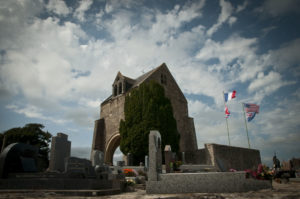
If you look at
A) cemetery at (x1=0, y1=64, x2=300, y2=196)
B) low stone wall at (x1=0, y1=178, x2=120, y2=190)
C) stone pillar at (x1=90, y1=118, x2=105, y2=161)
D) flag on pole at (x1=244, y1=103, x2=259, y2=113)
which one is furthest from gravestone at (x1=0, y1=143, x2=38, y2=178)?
flag on pole at (x1=244, y1=103, x2=259, y2=113)

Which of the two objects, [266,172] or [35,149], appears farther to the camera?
[35,149]

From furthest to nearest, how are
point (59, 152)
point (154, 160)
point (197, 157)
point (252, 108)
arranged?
point (252, 108) → point (197, 157) → point (59, 152) → point (154, 160)

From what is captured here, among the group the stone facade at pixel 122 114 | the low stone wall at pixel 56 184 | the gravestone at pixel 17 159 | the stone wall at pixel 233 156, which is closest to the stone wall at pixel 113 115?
the stone facade at pixel 122 114

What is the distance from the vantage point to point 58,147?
34.0 ft

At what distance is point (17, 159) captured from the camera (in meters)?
9.41

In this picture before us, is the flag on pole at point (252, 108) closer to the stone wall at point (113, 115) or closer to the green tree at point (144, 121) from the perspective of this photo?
the green tree at point (144, 121)

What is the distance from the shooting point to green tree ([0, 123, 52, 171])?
83.9 ft

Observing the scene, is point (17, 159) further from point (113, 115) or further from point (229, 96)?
point (229, 96)

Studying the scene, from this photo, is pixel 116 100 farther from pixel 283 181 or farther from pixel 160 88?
pixel 283 181

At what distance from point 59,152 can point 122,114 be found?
11768 millimetres

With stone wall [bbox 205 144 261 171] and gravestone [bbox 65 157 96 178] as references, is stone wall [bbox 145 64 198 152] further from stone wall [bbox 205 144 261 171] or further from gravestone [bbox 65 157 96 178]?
gravestone [bbox 65 157 96 178]

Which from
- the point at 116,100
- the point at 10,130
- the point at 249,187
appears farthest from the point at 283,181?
the point at 10,130

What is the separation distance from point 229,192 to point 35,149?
997cm

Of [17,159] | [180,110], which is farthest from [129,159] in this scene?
[17,159]
